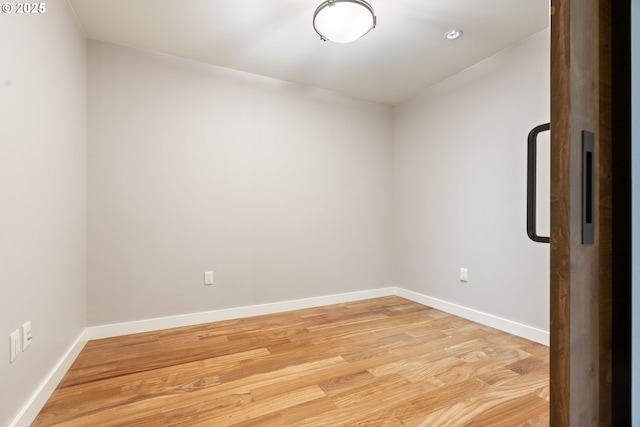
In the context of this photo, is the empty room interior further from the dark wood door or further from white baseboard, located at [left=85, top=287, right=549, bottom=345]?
the dark wood door

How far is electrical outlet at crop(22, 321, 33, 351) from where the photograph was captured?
4.42 feet

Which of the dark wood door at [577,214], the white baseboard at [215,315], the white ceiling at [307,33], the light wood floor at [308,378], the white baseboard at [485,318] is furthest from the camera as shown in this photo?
the white baseboard at [215,315]

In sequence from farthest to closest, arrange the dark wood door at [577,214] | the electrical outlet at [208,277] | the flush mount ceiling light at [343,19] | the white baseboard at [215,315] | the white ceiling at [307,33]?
1. the electrical outlet at [208,277]
2. the white baseboard at [215,315]
3. the white ceiling at [307,33]
4. the flush mount ceiling light at [343,19]
5. the dark wood door at [577,214]

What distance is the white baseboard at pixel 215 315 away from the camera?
2.37 m

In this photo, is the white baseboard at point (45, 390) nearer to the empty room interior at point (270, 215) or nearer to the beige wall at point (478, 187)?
the empty room interior at point (270, 215)

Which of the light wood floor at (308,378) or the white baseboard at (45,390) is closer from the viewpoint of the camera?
the white baseboard at (45,390)

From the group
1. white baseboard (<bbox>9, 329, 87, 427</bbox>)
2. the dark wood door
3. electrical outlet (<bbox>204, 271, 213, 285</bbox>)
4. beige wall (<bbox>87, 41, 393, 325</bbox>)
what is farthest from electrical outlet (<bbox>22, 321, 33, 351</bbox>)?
the dark wood door

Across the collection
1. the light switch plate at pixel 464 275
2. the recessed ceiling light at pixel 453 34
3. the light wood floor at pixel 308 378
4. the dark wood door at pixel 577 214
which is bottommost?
the light wood floor at pixel 308 378

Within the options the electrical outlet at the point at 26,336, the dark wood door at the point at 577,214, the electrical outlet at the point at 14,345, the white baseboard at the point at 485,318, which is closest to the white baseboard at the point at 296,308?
the white baseboard at the point at 485,318

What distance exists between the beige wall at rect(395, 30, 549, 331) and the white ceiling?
0.97 ft

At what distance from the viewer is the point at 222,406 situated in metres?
1.50

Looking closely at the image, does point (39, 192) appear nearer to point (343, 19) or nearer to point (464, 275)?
point (343, 19)

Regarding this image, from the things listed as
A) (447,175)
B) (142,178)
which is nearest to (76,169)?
(142,178)

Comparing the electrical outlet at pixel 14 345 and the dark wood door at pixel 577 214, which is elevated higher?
the dark wood door at pixel 577 214
